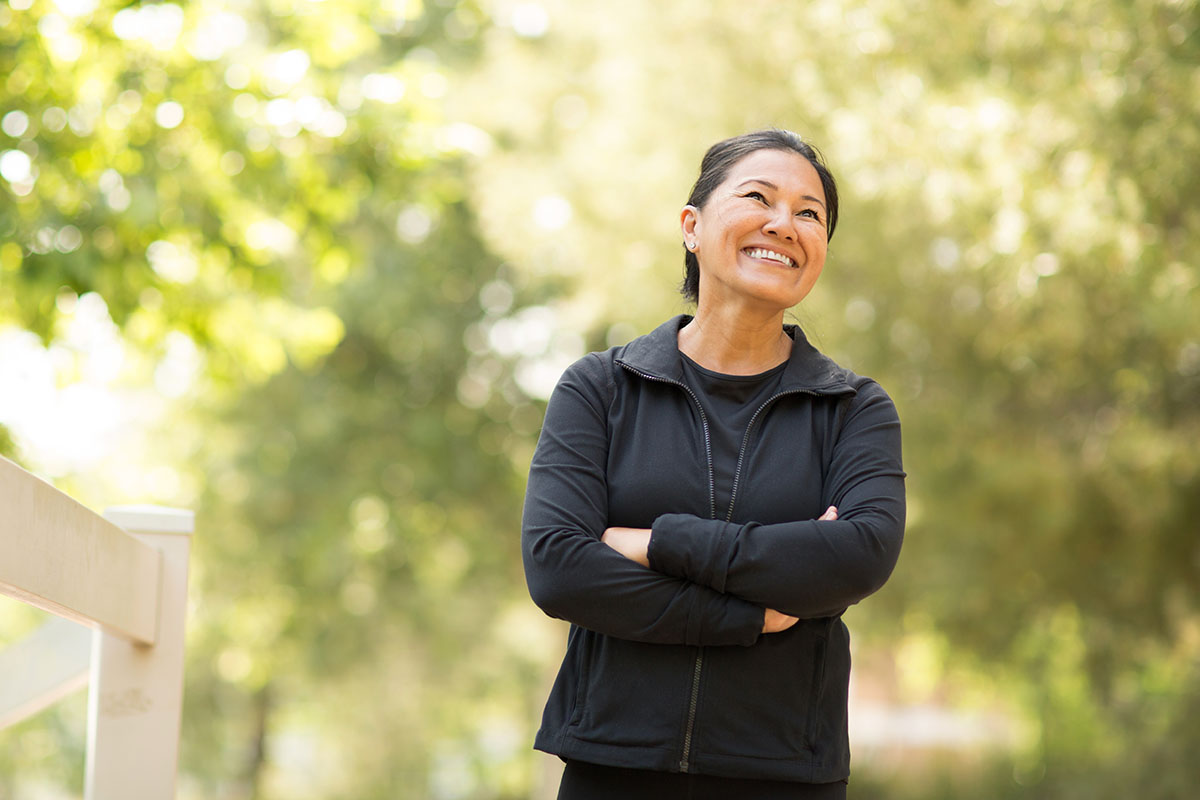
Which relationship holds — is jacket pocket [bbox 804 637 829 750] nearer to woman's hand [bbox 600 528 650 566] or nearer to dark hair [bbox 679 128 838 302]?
woman's hand [bbox 600 528 650 566]

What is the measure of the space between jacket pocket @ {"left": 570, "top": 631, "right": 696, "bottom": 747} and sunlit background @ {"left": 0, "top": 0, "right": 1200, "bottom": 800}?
0.99 meters

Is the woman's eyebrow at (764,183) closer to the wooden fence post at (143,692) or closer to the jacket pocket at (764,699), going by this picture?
the jacket pocket at (764,699)

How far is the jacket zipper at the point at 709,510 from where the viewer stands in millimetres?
1908

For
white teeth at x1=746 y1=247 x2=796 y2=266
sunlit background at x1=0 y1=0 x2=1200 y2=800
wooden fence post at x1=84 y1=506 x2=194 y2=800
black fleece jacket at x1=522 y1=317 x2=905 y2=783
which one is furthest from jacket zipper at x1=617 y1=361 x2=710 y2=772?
wooden fence post at x1=84 y1=506 x2=194 y2=800

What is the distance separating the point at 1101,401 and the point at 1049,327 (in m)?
2.59

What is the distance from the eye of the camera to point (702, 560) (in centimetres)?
198

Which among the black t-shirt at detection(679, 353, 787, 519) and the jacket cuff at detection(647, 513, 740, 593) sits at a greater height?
the black t-shirt at detection(679, 353, 787, 519)

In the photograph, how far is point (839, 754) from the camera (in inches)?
78.4

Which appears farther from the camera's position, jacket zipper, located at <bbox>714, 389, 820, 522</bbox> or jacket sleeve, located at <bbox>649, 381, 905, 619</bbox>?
jacket zipper, located at <bbox>714, 389, 820, 522</bbox>

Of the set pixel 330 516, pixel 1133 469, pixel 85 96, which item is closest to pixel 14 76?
pixel 85 96

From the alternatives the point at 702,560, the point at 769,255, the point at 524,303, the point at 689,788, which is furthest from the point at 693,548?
the point at 524,303

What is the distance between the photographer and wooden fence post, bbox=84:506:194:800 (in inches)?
87.3

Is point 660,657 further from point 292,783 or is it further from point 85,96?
point 292,783

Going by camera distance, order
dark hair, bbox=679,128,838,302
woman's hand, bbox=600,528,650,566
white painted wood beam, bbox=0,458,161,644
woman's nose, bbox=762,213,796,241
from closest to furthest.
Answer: white painted wood beam, bbox=0,458,161,644 < woman's hand, bbox=600,528,650,566 < woman's nose, bbox=762,213,796,241 < dark hair, bbox=679,128,838,302
